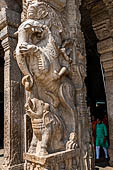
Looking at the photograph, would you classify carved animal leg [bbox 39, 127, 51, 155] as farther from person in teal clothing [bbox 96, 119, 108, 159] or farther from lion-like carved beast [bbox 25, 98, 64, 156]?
person in teal clothing [bbox 96, 119, 108, 159]

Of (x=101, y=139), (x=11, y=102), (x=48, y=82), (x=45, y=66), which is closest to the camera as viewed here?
(x=45, y=66)

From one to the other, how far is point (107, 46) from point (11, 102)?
2.93 meters

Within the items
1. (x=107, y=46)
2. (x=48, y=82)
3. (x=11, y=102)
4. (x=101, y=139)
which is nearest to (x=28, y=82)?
(x=48, y=82)

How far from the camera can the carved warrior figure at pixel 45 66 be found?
2686 millimetres

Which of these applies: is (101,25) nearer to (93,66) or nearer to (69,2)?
(69,2)

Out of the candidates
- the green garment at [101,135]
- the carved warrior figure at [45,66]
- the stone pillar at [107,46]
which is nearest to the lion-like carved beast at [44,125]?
the carved warrior figure at [45,66]

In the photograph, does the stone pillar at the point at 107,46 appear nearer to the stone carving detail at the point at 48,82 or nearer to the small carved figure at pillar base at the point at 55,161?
the stone carving detail at the point at 48,82

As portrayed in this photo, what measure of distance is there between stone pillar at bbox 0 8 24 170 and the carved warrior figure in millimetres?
1142

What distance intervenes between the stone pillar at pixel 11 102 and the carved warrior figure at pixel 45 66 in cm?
114

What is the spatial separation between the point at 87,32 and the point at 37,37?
16.5 feet

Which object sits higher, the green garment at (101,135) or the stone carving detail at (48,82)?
the stone carving detail at (48,82)

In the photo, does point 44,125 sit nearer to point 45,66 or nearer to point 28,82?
point 28,82

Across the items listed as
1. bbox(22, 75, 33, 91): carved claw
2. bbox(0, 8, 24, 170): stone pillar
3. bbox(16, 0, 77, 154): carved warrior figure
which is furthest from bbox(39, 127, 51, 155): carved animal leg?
bbox(0, 8, 24, 170): stone pillar

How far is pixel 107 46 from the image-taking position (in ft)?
16.0
